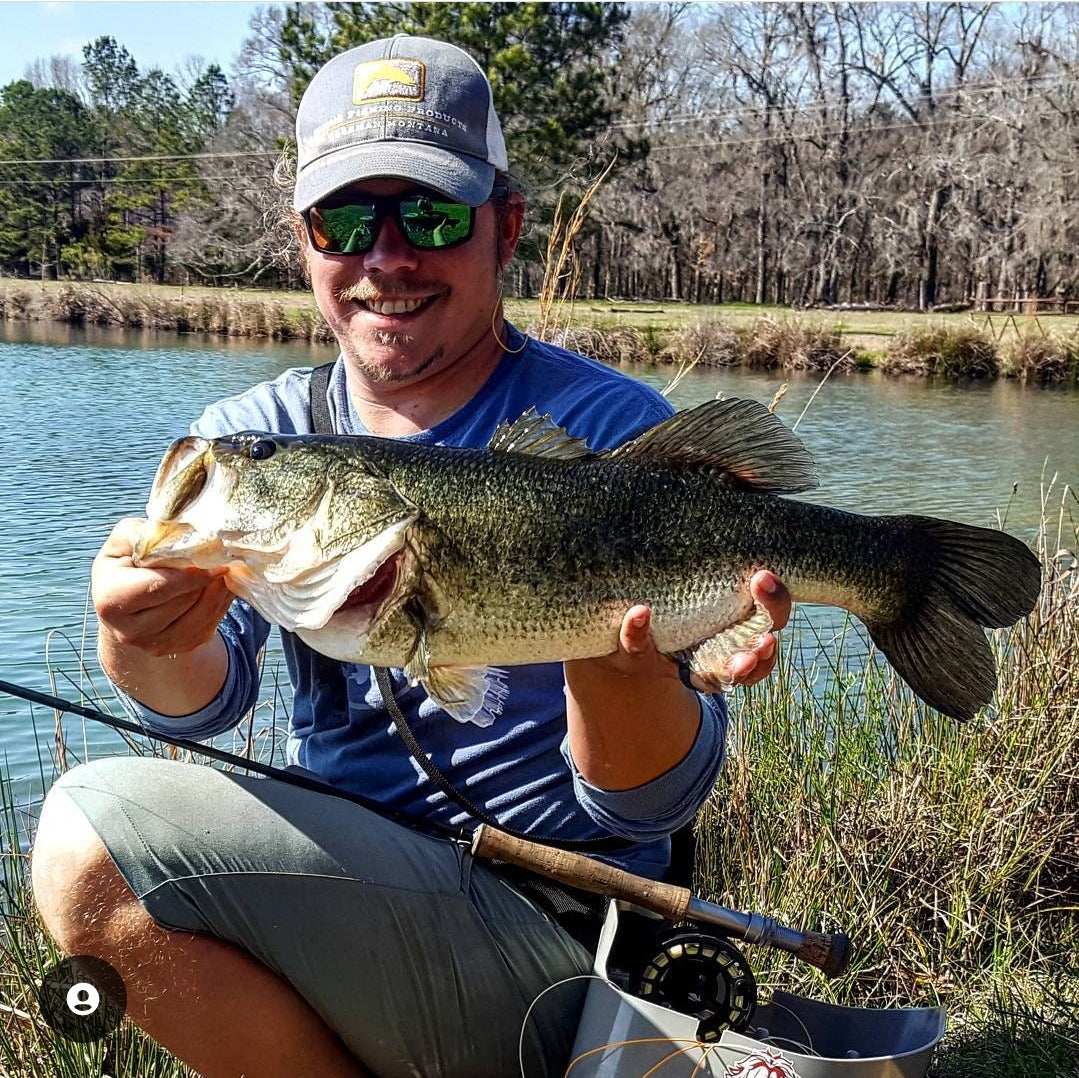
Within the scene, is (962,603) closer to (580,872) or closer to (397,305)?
(580,872)

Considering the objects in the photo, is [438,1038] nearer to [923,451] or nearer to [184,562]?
[184,562]

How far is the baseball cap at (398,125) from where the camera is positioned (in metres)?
2.54

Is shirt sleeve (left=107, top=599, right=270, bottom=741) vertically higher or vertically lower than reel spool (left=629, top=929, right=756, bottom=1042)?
higher

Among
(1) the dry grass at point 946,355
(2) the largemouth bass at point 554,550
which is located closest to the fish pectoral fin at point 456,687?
(2) the largemouth bass at point 554,550

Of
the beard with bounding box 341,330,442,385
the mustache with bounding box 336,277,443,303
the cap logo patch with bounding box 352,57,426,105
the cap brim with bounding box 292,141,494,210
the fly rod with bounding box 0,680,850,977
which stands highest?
the cap logo patch with bounding box 352,57,426,105

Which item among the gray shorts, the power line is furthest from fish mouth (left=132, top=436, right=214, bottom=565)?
the power line

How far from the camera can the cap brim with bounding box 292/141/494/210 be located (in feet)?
8.28

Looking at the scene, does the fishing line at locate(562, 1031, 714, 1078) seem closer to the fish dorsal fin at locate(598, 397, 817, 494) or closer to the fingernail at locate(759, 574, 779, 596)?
the fingernail at locate(759, 574, 779, 596)

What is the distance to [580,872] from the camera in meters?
2.29

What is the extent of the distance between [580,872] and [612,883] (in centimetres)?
7

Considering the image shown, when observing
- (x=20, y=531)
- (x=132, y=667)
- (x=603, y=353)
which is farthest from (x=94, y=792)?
(x=603, y=353)

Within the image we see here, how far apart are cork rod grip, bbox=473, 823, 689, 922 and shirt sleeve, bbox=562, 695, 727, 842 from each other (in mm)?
84

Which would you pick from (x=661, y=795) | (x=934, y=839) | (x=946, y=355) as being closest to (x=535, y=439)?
(x=661, y=795)

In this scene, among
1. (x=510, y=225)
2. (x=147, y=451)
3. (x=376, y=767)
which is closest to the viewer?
(x=376, y=767)
